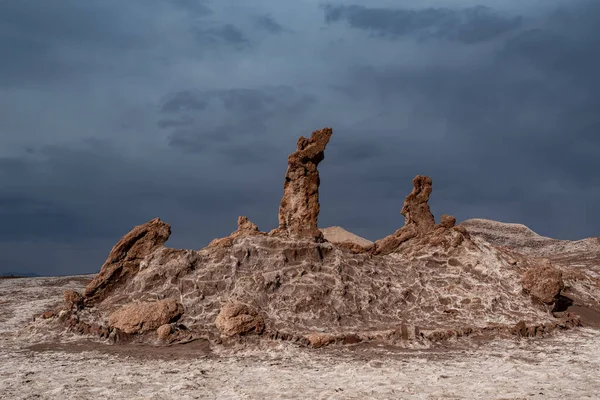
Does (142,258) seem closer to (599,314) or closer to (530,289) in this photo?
(530,289)

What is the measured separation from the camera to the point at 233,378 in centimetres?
1073

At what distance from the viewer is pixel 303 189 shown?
18.8m

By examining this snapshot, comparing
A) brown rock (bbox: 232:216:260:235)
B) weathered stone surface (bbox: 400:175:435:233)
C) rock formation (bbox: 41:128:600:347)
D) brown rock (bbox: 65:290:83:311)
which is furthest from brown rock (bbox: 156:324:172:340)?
weathered stone surface (bbox: 400:175:435:233)

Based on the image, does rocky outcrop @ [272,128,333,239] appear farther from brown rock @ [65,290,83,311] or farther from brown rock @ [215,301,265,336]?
brown rock @ [65,290,83,311]

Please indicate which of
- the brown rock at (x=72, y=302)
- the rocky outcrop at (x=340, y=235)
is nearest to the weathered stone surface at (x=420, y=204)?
the brown rock at (x=72, y=302)

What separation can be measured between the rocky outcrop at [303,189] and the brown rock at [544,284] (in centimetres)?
754

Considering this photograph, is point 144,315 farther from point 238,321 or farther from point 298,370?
point 298,370

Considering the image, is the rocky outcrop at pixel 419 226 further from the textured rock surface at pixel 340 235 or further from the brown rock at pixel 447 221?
the textured rock surface at pixel 340 235

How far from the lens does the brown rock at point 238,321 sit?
46.1ft

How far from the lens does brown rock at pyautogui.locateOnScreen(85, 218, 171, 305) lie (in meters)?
17.7

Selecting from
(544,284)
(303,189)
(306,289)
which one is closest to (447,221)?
(544,284)

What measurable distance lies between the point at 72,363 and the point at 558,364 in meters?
11.2

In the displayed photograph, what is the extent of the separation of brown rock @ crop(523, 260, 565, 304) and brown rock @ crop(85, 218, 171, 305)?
13.0 meters

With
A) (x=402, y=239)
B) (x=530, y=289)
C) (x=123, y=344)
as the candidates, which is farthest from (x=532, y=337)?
(x=123, y=344)
